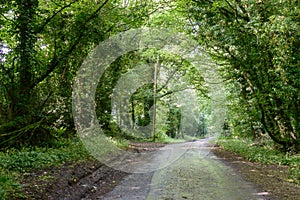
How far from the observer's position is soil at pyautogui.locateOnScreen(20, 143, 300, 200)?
19.8ft

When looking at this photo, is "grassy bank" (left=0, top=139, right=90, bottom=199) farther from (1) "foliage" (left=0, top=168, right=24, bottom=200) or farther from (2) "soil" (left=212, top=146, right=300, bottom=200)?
(2) "soil" (left=212, top=146, right=300, bottom=200)

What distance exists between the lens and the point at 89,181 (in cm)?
746

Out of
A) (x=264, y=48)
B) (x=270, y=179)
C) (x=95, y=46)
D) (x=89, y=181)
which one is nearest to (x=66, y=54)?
(x=95, y=46)

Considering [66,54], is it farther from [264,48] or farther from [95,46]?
[264,48]

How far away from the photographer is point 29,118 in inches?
428

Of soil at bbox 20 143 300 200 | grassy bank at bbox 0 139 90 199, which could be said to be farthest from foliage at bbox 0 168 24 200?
soil at bbox 20 143 300 200

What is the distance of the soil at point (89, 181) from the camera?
6.03 meters

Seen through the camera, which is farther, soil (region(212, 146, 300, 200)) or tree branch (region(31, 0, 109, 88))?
tree branch (region(31, 0, 109, 88))

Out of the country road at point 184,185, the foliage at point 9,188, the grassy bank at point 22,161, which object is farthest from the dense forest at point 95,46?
the country road at point 184,185

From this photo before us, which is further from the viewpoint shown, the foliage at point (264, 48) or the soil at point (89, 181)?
the foliage at point (264, 48)

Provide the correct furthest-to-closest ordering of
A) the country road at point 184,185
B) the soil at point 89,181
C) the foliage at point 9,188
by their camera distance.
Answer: the country road at point 184,185 → the soil at point 89,181 → the foliage at point 9,188

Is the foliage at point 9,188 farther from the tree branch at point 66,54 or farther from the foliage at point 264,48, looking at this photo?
the foliage at point 264,48

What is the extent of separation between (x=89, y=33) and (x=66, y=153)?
506cm

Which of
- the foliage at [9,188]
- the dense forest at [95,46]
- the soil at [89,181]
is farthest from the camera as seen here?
the dense forest at [95,46]
